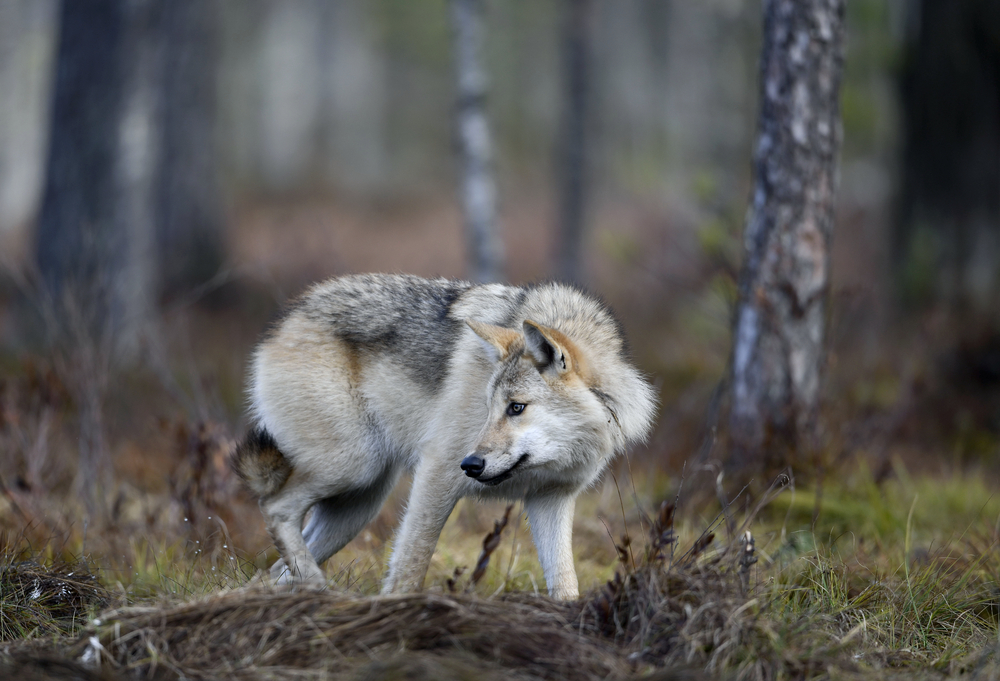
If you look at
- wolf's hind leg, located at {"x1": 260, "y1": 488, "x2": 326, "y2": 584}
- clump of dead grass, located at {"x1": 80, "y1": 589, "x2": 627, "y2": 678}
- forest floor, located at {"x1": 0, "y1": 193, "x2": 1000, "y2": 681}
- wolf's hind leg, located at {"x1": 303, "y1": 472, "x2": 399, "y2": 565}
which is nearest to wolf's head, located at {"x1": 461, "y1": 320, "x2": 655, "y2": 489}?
forest floor, located at {"x1": 0, "y1": 193, "x2": 1000, "y2": 681}

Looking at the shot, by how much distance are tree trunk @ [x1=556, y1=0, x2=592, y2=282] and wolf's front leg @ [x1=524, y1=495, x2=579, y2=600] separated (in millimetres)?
8345

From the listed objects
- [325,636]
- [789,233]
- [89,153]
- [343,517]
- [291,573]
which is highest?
[89,153]

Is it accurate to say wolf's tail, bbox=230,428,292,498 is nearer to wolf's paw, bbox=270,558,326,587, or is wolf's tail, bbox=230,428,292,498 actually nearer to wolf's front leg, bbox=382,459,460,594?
wolf's paw, bbox=270,558,326,587

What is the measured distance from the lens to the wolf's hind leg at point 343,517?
4586 mm

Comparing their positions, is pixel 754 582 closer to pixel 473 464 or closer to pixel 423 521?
pixel 473 464

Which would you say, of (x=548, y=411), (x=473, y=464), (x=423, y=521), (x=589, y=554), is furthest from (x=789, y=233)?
(x=423, y=521)

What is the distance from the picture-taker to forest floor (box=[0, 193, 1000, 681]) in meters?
3.04

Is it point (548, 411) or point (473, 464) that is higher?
point (548, 411)

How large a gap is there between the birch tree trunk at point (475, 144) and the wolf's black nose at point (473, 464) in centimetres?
627

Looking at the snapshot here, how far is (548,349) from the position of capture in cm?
391

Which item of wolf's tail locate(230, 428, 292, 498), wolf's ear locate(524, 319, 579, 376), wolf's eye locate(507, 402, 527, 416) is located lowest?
wolf's tail locate(230, 428, 292, 498)

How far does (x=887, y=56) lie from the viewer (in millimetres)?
11469

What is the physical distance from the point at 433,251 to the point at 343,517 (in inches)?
511

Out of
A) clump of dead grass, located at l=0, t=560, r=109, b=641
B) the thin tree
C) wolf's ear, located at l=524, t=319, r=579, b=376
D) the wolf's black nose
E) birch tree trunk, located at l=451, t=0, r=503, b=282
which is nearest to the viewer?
clump of dead grass, located at l=0, t=560, r=109, b=641
